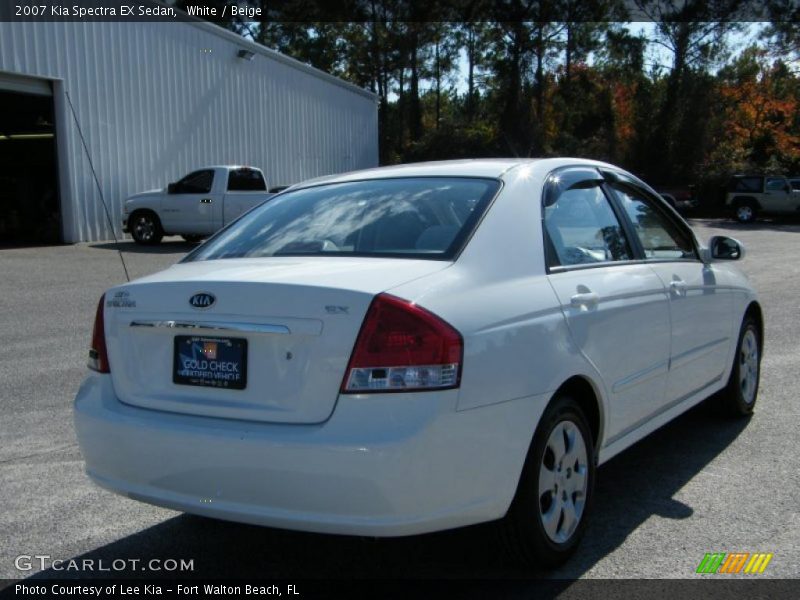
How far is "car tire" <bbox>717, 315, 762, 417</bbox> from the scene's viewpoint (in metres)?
5.54

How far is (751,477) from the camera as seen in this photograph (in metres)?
4.55

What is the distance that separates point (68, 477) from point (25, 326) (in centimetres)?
552

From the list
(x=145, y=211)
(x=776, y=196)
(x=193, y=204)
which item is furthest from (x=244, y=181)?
(x=776, y=196)

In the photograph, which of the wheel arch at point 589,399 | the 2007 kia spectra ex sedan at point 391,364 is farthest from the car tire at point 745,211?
the wheel arch at point 589,399

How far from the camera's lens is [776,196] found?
33500 mm

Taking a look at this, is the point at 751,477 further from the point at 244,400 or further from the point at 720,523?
the point at 244,400

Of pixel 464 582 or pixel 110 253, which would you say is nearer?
pixel 464 582

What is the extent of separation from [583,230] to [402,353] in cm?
162

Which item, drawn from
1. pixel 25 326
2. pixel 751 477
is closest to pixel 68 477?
pixel 751 477

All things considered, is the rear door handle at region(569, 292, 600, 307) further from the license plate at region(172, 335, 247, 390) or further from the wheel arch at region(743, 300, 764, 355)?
the wheel arch at region(743, 300, 764, 355)

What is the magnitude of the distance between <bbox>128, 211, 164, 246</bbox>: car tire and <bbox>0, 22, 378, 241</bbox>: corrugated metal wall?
0.96 metres

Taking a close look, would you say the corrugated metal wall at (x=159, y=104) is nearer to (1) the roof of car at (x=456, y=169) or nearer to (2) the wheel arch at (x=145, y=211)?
(2) the wheel arch at (x=145, y=211)

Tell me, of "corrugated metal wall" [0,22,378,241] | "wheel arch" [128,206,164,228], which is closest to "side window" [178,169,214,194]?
"wheel arch" [128,206,164,228]

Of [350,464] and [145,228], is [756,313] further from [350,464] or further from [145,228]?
[145,228]
